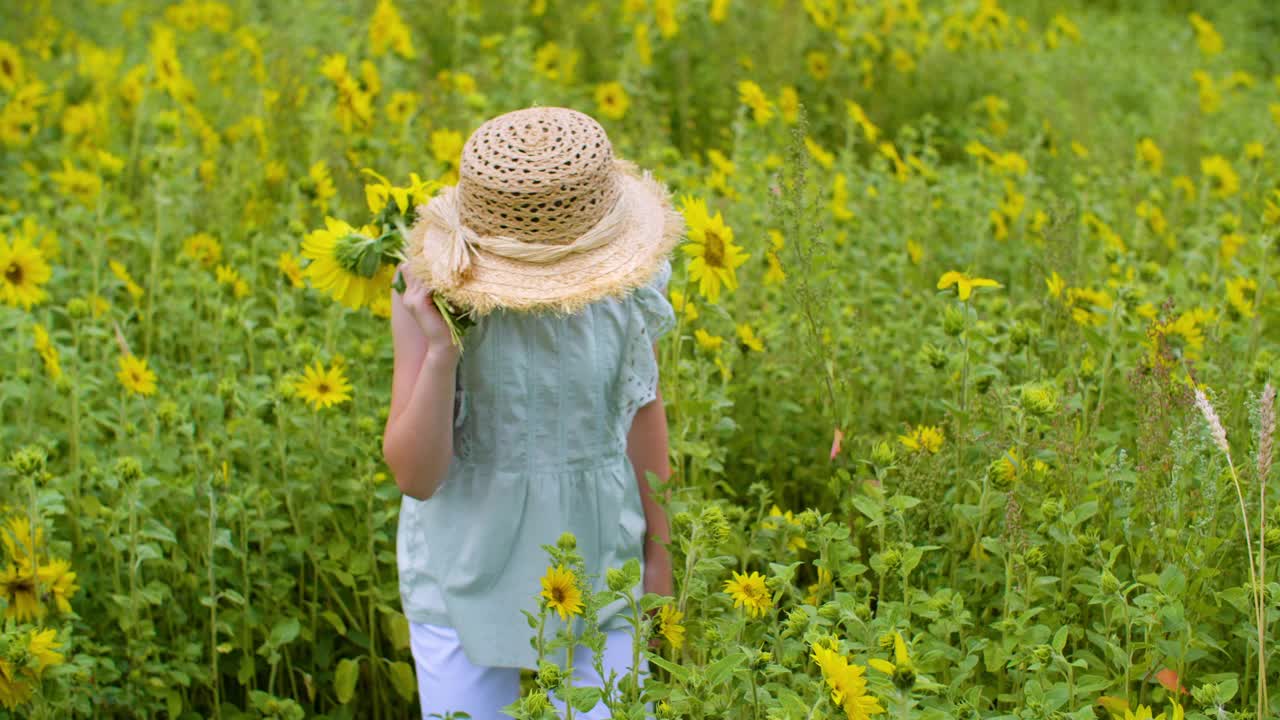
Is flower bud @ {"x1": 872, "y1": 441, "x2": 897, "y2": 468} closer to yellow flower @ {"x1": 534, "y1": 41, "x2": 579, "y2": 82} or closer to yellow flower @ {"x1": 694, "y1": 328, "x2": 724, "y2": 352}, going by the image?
yellow flower @ {"x1": 694, "y1": 328, "x2": 724, "y2": 352}

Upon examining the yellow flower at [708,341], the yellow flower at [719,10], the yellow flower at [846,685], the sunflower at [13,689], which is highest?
the yellow flower at [719,10]

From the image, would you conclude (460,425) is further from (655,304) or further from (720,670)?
(720,670)

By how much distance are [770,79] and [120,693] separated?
12.0 feet

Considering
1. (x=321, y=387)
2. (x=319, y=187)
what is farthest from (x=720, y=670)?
(x=319, y=187)

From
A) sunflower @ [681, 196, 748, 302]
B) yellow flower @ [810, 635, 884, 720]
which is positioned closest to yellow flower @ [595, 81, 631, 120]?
sunflower @ [681, 196, 748, 302]

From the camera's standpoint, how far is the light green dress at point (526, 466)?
2018 millimetres

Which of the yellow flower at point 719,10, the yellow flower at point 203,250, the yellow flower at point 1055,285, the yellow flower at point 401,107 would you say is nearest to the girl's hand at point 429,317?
→ the yellow flower at point 1055,285

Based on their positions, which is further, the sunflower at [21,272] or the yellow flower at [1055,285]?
the sunflower at [21,272]

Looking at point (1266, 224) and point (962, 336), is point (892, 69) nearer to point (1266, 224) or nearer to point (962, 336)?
point (1266, 224)

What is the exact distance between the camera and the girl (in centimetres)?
184

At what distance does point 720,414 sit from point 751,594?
0.86 meters

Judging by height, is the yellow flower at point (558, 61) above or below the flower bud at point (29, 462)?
above

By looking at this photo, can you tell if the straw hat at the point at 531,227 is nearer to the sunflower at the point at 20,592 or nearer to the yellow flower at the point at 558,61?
the sunflower at the point at 20,592

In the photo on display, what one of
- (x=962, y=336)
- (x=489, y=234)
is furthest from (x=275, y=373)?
(x=962, y=336)
